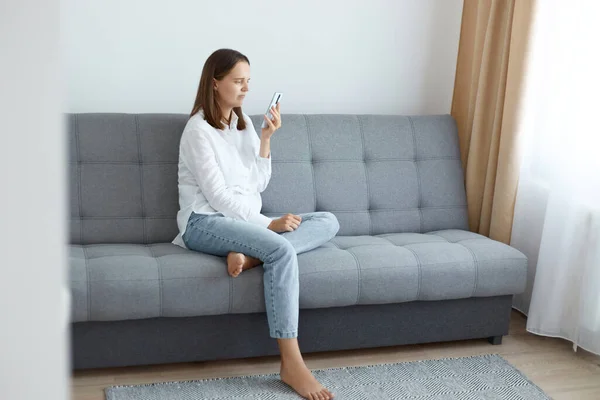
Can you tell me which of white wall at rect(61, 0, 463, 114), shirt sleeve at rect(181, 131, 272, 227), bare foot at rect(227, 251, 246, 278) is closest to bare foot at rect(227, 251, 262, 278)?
bare foot at rect(227, 251, 246, 278)

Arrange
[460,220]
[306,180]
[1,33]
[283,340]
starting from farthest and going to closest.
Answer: [460,220] → [306,180] → [283,340] → [1,33]

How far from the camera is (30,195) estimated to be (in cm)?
48

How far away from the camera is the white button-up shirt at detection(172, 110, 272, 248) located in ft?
8.41

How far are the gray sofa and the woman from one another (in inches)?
2.7

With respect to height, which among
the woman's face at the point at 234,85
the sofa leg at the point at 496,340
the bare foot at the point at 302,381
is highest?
the woman's face at the point at 234,85

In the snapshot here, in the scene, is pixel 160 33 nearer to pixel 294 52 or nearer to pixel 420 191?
pixel 294 52

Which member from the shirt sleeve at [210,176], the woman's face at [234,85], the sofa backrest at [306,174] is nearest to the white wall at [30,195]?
the shirt sleeve at [210,176]

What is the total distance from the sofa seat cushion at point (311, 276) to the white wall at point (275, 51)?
766 mm

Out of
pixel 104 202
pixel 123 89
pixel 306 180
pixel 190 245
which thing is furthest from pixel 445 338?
pixel 123 89

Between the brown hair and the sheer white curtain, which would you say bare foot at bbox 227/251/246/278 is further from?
the sheer white curtain

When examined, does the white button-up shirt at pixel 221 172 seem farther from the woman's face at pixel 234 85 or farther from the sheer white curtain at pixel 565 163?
the sheer white curtain at pixel 565 163

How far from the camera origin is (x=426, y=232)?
3133 mm

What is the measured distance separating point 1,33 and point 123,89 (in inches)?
106

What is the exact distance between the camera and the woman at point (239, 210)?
2375mm
